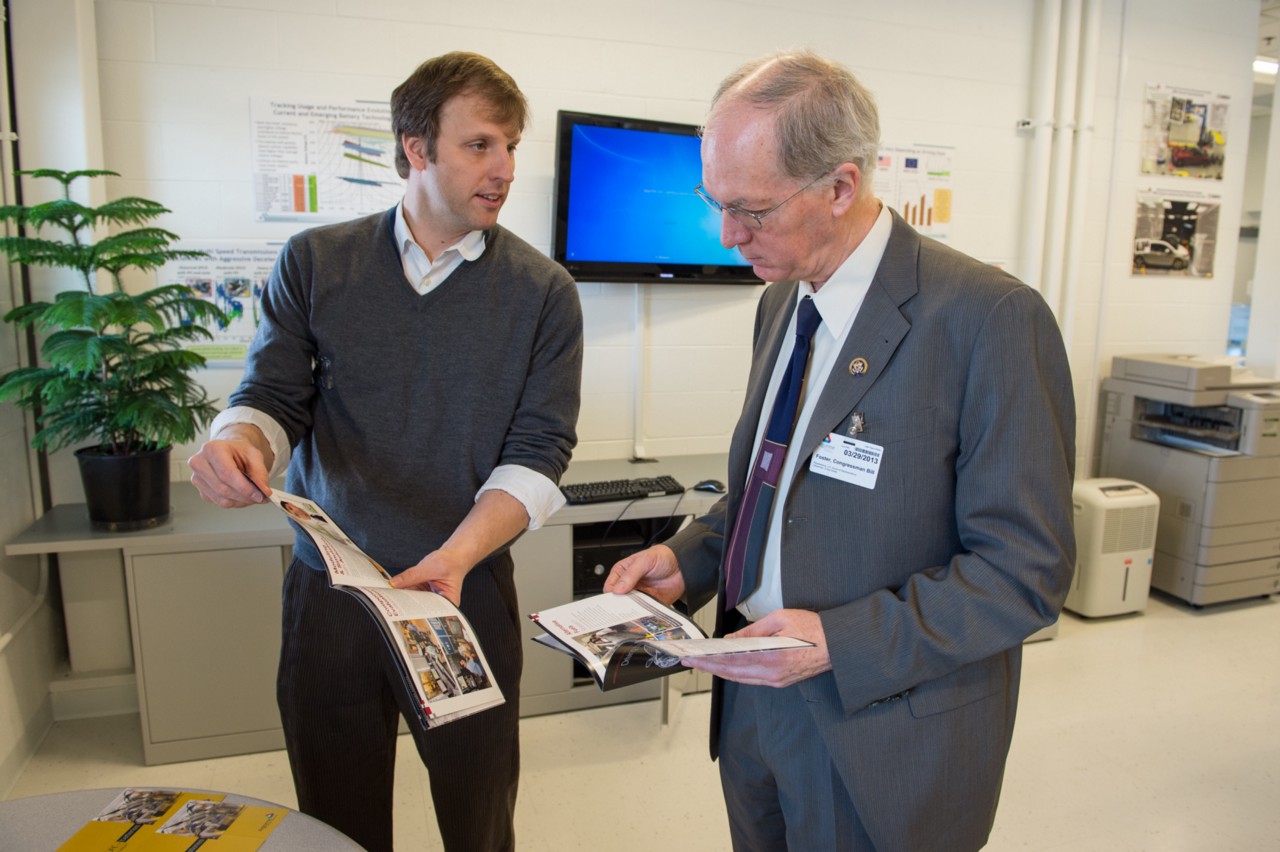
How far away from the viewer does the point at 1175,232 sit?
439 centimetres

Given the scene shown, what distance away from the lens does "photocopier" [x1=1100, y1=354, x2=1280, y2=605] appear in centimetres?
384

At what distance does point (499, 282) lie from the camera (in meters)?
1.66

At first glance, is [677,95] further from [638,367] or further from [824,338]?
[824,338]

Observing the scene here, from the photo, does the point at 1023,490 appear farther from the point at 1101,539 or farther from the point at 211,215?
the point at 1101,539

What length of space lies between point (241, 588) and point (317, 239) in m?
1.49

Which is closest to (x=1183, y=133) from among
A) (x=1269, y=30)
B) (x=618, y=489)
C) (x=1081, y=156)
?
(x=1081, y=156)

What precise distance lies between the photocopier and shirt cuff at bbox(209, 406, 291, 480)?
389cm

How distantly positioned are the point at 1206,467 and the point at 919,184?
1.83m

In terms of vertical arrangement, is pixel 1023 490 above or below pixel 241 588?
above

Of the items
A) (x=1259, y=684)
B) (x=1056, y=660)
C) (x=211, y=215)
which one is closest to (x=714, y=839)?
(x=1056, y=660)

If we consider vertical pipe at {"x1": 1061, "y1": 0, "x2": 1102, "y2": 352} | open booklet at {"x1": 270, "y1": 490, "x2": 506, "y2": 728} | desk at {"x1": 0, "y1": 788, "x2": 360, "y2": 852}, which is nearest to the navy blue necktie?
open booklet at {"x1": 270, "y1": 490, "x2": 506, "y2": 728}

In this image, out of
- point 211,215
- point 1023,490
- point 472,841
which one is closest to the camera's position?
point 1023,490

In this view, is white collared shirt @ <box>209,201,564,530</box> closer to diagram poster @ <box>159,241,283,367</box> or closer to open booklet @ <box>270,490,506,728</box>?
open booklet @ <box>270,490,506,728</box>

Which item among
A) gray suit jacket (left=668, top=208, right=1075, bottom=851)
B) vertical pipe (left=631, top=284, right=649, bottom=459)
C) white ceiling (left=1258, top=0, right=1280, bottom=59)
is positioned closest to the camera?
gray suit jacket (left=668, top=208, right=1075, bottom=851)
